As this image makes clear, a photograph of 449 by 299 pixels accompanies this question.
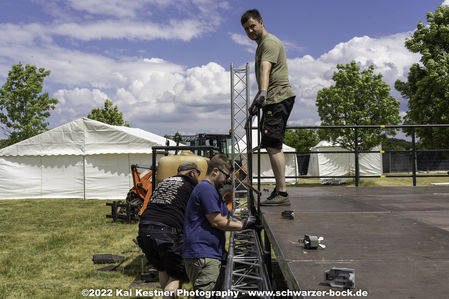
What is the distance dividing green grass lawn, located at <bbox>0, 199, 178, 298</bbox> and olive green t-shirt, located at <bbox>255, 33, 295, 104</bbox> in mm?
3369

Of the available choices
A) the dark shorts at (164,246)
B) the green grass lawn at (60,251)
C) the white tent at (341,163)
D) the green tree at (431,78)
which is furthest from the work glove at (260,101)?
the white tent at (341,163)

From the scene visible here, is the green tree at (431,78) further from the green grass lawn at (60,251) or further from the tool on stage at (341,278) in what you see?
the tool on stage at (341,278)

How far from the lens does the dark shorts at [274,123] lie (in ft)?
11.3

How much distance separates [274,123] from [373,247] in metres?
1.75

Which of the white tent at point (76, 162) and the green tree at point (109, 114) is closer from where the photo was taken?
the white tent at point (76, 162)

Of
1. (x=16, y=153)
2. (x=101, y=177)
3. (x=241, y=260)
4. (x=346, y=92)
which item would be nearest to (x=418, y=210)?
(x=241, y=260)

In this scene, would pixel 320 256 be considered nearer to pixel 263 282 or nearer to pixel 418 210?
pixel 263 282

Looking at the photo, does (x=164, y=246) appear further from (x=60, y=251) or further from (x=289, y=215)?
(x=60, y=251)

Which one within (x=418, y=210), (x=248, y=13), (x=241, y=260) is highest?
(x=248, y=13)

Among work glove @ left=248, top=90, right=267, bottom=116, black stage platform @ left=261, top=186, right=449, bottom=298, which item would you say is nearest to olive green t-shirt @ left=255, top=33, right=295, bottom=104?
work glove @ left=248, top=90, right=267, bottom=116

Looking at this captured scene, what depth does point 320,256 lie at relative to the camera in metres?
1.80

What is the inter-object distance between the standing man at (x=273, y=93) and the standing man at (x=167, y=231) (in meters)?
0.93

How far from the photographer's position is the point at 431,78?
19.7m

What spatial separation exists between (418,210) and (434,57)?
20.9 m
